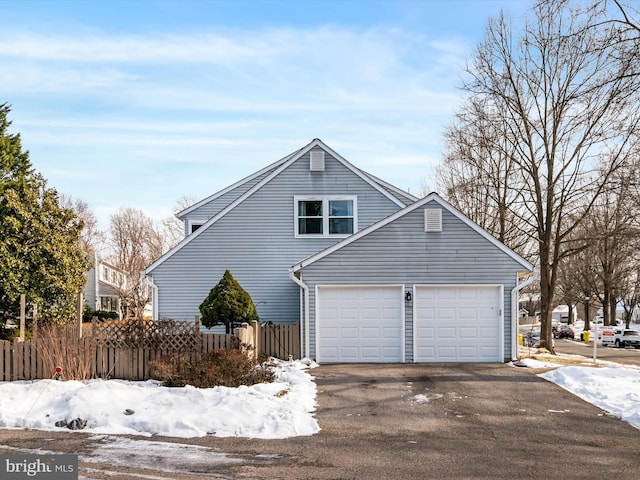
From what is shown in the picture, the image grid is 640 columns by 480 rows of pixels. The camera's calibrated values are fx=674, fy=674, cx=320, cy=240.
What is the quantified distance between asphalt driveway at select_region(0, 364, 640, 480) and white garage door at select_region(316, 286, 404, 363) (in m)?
4.24

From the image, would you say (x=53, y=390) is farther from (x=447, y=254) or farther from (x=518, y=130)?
(x=518, y=130)

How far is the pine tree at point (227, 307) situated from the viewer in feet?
60.8

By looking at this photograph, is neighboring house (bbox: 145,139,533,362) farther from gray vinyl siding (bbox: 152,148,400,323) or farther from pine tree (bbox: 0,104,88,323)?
pine tree (bbox: 0,104,88,323)

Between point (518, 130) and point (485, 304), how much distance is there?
1334cm

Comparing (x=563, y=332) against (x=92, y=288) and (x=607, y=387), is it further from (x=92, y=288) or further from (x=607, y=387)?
(x=607, y=387)

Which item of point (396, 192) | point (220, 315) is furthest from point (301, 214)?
point (220, 315)

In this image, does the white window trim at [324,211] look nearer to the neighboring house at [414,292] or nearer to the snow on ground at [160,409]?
the neighboring house at [414,292]

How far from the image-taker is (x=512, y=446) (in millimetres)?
9773

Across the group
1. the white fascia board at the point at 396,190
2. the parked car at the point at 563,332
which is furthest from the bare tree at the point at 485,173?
the parked car at the point at 563,332

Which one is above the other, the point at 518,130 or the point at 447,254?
the point at 518,130

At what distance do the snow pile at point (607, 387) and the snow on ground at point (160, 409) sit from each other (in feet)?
18.3

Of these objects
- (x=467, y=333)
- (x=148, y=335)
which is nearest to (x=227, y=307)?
(x=148, y=335)

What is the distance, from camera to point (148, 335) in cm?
1521

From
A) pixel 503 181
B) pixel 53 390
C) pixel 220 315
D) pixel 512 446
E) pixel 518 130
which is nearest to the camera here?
pixel 512 446
